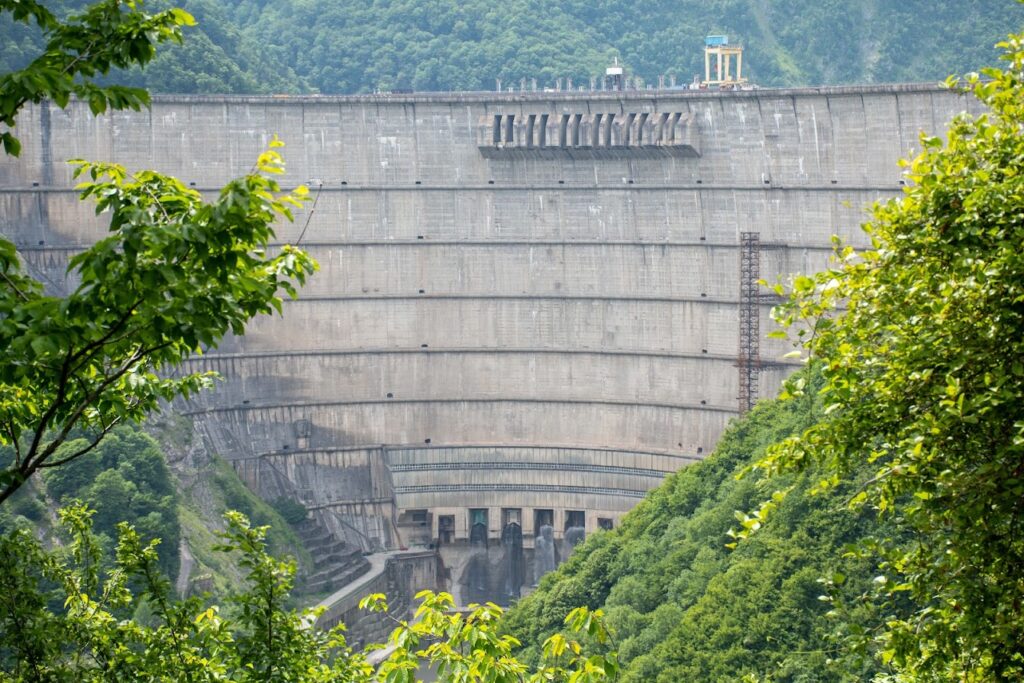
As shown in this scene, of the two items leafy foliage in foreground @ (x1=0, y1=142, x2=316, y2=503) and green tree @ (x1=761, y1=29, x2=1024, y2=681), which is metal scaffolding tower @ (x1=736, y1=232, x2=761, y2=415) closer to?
green tree @ (x1=761, y1=29, x2=1024, y2=681)

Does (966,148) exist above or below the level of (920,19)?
below

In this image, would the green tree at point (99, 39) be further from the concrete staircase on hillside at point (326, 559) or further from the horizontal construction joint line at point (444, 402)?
the horizontal construction joint line at point (444, 402)

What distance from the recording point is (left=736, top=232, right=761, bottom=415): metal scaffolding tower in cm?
5794

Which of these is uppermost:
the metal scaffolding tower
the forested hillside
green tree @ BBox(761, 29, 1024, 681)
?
green tree @ BBox(761, 29, 1024, 681)

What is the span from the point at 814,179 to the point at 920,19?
129 feet

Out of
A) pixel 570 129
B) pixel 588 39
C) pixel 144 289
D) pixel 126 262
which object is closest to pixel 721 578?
pixel 144 289

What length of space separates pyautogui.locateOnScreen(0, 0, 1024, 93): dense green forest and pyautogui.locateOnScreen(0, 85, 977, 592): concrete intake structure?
17733mm

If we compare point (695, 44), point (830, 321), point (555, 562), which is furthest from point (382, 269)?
point (830, 321)

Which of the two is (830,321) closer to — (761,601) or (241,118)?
(761,601)

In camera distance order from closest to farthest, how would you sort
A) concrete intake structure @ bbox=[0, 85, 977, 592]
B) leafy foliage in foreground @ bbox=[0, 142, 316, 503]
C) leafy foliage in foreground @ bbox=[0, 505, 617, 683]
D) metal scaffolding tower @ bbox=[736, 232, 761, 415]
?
leafy foliage in foreground @ bbox=[0, 142, 316, 503] < leafy foliage in foreground @ bbox=[0, 505, 617, 683] < metal scaffolding tower @ bbox=[736, 232, 761, 415] < concrete intake structure @ bbox=[0, 85, 977, 592]

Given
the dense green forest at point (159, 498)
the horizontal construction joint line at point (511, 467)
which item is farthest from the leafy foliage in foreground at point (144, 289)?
the horizontal construction joint line at point (511, 467)

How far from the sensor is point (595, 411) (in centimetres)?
6247

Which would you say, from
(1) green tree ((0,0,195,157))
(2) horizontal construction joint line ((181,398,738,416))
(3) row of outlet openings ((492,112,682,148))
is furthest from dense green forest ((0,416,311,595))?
(1) green tree ((0,0,195,157))

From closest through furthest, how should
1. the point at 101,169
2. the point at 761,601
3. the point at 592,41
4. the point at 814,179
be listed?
the point at 101,169 → the point at 761,601 → the point at 814,179 → the point at 592,41
